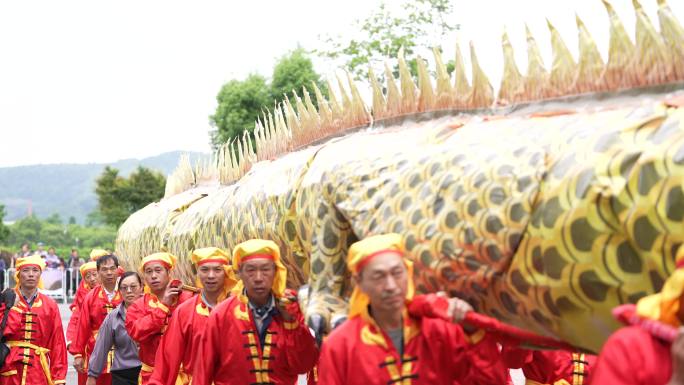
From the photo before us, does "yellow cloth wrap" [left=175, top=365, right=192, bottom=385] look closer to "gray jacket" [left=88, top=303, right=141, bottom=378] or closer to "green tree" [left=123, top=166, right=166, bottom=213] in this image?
"gray jacket" [left=88, top=303, right=141, bottom=378]

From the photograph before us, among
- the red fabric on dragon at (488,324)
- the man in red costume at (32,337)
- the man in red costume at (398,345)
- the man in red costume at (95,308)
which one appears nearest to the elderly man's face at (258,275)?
the man in red costume at (398,345)

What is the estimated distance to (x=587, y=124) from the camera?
139 inches

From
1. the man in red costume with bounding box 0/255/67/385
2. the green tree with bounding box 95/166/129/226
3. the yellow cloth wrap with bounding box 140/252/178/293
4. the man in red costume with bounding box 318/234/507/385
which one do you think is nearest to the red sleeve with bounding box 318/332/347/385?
the man in red costume with bounding box 318/234/507/385

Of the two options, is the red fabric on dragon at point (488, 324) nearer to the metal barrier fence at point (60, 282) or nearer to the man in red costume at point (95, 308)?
the man in red costume at point (95, 308)

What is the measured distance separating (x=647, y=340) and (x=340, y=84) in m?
3.49

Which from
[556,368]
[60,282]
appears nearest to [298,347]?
[556,368]

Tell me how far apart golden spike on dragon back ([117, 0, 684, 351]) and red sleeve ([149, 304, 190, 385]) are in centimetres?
145

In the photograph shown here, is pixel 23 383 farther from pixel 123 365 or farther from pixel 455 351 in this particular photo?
pixel 455 351

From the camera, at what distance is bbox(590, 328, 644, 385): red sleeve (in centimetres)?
271

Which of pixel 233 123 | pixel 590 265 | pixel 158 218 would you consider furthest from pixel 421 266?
pixel 233 123

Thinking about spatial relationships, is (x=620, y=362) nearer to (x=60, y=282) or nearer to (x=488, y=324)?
(x=488, y=324)

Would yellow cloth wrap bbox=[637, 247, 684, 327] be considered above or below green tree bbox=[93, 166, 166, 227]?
above

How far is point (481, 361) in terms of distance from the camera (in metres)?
3.98

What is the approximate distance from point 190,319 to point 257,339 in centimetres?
108
